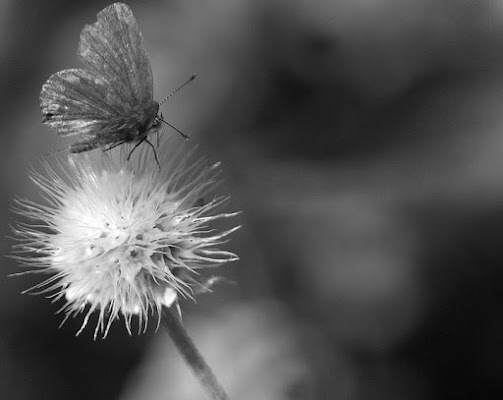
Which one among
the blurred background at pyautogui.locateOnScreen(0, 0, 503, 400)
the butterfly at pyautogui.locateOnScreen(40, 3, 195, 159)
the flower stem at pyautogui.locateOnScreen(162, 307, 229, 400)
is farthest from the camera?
the blurred background at pyautogui.locateOnScreen(0, 0, 503, 400)

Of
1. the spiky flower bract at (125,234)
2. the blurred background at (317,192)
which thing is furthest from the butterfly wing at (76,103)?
the blurred background at (317,192)

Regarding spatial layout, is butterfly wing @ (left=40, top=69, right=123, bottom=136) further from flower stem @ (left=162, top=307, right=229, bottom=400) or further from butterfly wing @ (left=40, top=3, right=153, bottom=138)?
flower stem @ (left=162, top=307, right=229, bottom=400)

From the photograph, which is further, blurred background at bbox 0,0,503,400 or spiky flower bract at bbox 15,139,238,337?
blurred background at bbox 0,0,503,400

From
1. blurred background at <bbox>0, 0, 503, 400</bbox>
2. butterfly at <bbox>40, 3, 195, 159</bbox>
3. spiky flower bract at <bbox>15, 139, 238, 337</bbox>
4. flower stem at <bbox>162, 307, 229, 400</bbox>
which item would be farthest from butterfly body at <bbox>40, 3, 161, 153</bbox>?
blurred background at <bbox>0, 0, 503, 400</bbox>

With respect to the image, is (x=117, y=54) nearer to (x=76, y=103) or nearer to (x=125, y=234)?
(x=76, y=103)

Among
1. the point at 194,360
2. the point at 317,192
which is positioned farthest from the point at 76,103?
the point at 317,192

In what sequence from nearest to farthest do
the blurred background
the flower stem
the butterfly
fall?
the flower stem, the butterfly, the blurred background

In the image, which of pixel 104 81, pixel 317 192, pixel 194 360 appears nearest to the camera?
pixel 194 360

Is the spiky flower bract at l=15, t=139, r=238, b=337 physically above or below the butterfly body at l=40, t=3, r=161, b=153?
below
